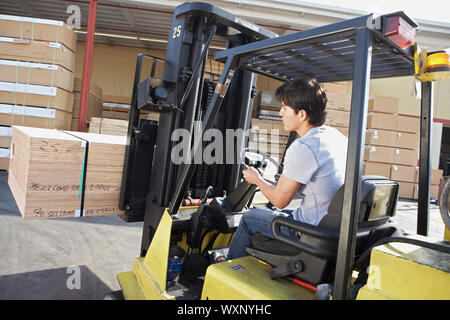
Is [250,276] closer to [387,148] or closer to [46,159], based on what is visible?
[46,159]

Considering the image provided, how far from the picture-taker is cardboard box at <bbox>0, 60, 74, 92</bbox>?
20.9ft

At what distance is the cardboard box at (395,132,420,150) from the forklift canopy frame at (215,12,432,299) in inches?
309

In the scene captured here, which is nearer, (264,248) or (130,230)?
(264,248)

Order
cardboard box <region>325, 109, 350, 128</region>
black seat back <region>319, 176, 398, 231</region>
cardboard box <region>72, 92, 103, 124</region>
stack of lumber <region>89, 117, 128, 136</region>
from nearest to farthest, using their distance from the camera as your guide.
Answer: black seat back <region>319, 176, 398, 231</region>, stack of lumber <region>89, 117, 128, 136</region>, cardboard box <region>72, 92, 103, 124</region>, cardboard box <region>325, 109, 350, 128</region>

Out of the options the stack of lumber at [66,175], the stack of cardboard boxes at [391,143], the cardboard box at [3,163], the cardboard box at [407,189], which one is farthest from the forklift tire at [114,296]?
the cardboard box at [407,189]

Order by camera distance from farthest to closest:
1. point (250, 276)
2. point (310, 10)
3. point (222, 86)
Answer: point (310, 10) → point (222, 86) → point (250, 276)

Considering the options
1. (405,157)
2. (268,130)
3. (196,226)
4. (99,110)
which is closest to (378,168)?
(405,157)

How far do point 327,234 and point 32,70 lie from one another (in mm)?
6655

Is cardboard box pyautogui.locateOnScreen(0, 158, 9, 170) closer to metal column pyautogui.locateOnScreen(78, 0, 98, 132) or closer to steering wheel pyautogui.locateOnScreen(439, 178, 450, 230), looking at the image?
metal column pyautogui.locateOnScreen(78, 0, 98, 132)

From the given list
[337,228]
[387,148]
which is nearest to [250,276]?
[337,228]

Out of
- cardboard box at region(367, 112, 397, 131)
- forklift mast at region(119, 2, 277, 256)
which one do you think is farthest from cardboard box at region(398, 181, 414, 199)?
forklift mast at region(119, 2, 277, 256)

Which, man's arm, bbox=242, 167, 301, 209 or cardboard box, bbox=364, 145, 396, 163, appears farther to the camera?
cardboard box, bbox=364, 145, 396, 163
